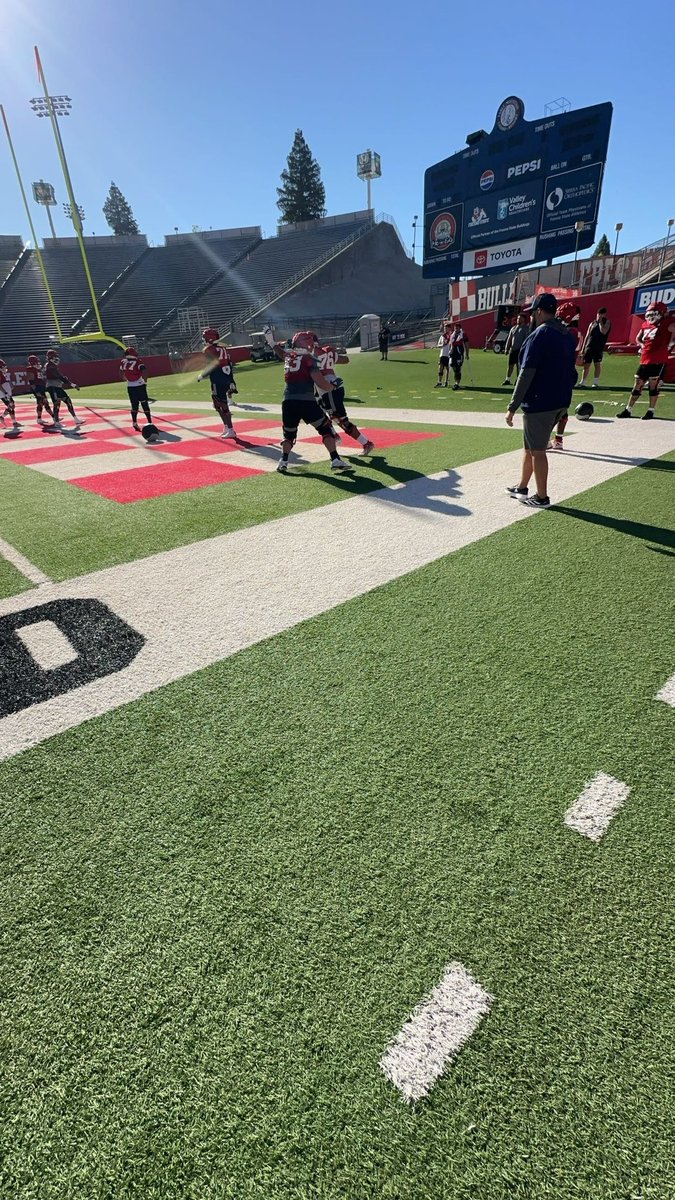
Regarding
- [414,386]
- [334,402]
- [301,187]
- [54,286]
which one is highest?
[301,187]

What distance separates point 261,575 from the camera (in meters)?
4.55

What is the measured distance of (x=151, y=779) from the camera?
8.07 ft

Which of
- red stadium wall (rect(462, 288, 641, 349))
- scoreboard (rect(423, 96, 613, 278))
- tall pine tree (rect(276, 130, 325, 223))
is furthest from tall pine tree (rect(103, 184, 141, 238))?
red stadium wall (rect(462, 288, 641, 349))

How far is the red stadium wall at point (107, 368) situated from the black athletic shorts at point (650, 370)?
29430mm

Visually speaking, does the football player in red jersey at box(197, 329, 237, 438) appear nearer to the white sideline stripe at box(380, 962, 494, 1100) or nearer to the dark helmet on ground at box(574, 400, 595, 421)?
the dark helmet on ground at box(574, 400, 595, 421)

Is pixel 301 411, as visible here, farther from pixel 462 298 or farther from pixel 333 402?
pixel 462 298

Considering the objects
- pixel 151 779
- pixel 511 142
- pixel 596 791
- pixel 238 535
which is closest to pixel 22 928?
pixel 151 779

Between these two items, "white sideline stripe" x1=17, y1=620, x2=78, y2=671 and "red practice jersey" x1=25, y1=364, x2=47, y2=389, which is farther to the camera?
"red practice jersey" x1=25, y1=364, x2=47, y2=389

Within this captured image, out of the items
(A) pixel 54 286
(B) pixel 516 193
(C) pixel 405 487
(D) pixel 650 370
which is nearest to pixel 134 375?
(C) pixel 405 487

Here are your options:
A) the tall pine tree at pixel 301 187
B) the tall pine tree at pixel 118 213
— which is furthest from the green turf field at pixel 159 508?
the tall pine tree at pixel 118 213

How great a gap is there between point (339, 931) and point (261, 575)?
3.10 metres

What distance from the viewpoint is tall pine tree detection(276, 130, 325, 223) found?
74312 mm

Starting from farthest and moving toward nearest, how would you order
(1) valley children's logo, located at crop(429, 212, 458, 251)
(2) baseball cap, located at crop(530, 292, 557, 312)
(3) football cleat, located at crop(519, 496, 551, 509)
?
1. (1) valley children's logo, located at crop(429, 212, 458, 251)
2. (3) football cleat, located at crop(519, 496, 551, 509)
3. (2) baseball cap, located at crop(530, 292, 557, 312)

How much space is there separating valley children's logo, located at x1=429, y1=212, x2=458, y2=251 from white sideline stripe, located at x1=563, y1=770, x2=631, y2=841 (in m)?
43.8
